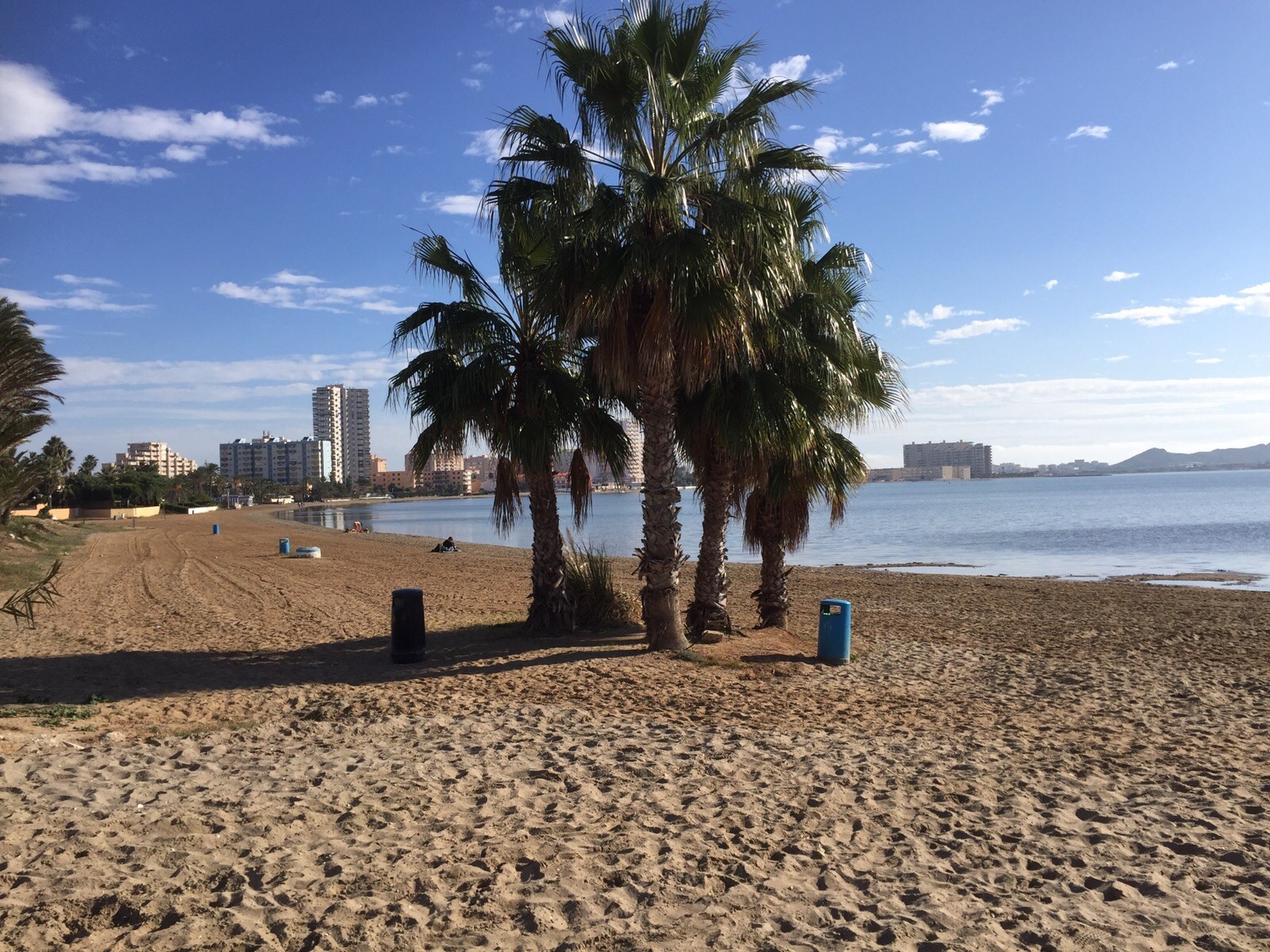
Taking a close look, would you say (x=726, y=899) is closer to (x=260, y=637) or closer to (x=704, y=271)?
(x=704, y=271)

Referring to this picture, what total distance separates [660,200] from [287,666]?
6766 millimetres

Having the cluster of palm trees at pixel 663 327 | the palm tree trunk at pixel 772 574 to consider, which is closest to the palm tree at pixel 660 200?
the cluster of palm trees at pixel 663 327

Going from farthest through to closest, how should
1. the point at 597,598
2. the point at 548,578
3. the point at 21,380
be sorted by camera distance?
the point at 21,380 < the point at 597,598 < the point at 548,578

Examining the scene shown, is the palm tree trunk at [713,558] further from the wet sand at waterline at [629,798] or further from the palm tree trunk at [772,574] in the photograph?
the wet sand at waterline at [629,798]

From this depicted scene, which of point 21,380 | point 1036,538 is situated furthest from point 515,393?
point 1036,538

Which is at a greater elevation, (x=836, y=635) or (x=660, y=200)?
(x=660, y=200)

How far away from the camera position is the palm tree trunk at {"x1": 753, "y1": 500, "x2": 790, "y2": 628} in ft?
40.9

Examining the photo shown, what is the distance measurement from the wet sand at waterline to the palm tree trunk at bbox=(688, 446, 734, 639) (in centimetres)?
103

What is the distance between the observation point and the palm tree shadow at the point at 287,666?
29.2 feet

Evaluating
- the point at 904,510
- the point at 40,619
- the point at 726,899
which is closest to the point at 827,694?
the point at 726,899

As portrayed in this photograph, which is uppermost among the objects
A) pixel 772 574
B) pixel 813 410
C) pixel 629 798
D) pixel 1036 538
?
pixel 813 410

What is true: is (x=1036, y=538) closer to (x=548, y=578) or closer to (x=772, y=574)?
(x=772, y=574)

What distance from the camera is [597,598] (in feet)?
41.7

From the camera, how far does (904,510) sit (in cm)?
8631
